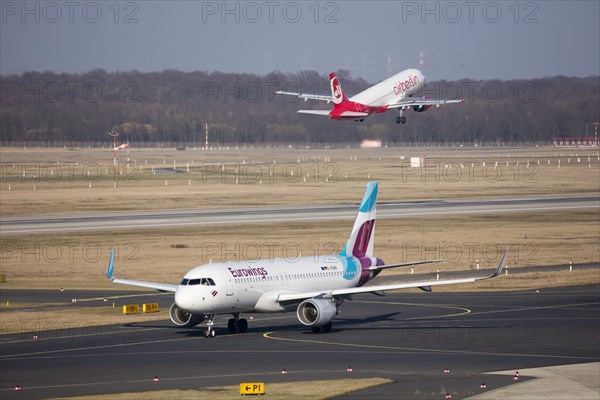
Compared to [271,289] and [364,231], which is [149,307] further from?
[364,231]

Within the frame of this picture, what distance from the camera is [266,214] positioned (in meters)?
116

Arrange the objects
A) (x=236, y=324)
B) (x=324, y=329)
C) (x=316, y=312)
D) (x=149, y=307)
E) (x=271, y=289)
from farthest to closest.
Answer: (x=149, y=307)
(x=236, y=324)
(x=324, y=329)
(x=271, y=289)
(x=316, y=312)

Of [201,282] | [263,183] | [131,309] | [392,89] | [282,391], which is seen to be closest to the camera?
[282,391]

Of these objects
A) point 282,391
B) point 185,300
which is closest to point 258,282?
point 185,300

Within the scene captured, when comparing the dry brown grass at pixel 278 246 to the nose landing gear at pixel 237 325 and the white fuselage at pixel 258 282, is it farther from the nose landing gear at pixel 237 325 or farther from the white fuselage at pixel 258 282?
the nose landing gear at pixel 237 325

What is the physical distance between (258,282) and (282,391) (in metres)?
14.1

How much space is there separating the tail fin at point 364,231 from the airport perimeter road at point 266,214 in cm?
4746

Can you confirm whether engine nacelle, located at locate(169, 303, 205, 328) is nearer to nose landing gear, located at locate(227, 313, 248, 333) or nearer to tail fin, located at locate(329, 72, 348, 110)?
nose landing gear, located at locate(227, 313, 248, 333)

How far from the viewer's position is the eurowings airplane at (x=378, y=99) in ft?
376

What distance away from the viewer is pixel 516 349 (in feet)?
163

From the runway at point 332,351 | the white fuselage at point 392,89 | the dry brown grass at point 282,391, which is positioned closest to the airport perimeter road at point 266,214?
the white fuselage at point 392,89

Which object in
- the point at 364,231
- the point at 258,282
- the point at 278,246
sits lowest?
the point at 278,246

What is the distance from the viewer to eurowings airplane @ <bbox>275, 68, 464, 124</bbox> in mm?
114750

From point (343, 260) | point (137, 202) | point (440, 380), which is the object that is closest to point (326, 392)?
point (440, 380)
